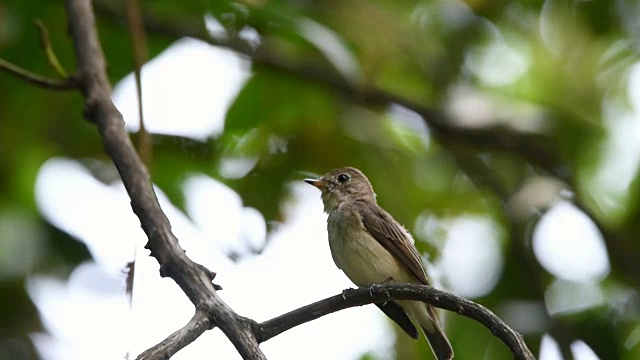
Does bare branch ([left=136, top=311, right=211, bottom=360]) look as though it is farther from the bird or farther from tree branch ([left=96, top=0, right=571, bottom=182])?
tree branch ([left=96, top=0, right=571, bottom=182])

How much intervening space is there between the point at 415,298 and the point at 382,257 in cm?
214

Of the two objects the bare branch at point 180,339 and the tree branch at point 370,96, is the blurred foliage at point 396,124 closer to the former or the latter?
the tree branch at point 370,96

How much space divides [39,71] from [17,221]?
0.82 metres

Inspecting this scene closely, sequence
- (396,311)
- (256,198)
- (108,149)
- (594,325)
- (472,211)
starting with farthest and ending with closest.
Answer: (472,211), (256,198), (594,325), (396,311), (108,149)

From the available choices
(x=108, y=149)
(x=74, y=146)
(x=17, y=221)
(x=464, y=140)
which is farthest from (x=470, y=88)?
(x=108, y=149)

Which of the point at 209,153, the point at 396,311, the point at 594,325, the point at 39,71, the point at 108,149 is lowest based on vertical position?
the point at 594,325

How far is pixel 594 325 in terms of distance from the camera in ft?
17.4

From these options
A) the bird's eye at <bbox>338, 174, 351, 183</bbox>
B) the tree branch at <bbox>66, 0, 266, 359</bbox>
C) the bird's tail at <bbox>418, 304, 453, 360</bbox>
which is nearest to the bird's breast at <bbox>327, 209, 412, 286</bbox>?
the bird's tail at <bbox>418, 304, 453, 360</bbox>

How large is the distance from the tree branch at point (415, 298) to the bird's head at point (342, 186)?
2.58 meters

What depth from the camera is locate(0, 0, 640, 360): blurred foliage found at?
536 centimetres

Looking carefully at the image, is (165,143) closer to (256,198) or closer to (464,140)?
(256,198)

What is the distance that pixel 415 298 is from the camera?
2.93 m

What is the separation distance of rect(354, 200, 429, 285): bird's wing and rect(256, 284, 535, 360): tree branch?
73.5 inches

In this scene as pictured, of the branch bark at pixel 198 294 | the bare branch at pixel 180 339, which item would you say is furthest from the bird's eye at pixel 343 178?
the bare branch at pixel 180 339
